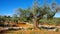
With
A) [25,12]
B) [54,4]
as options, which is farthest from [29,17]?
[54,4]

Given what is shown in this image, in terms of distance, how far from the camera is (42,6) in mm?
27578

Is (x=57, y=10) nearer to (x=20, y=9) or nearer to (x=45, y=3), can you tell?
(x=45, y=3)

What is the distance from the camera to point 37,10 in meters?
27.4

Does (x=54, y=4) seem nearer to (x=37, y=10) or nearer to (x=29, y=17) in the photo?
(x=37, y=10)

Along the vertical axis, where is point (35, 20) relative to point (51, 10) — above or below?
below

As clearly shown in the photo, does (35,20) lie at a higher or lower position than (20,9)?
lower

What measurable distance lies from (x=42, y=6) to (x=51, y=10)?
6.32ft

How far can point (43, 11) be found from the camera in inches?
1078

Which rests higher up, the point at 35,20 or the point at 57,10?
the point at 57,10

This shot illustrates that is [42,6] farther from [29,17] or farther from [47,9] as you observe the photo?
[29,17]

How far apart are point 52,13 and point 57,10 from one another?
1.09 metres

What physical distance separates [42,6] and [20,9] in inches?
169

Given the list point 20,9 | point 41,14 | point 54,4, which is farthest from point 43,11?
point 20,9

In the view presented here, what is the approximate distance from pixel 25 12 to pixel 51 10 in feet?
16.3
